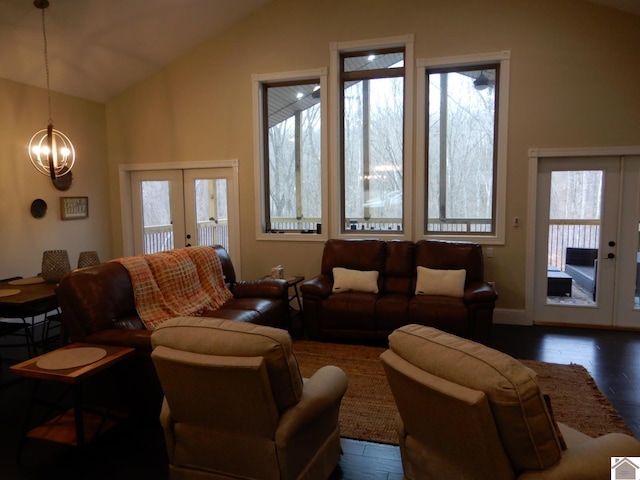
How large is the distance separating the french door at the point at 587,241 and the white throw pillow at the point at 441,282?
1228 millimetres

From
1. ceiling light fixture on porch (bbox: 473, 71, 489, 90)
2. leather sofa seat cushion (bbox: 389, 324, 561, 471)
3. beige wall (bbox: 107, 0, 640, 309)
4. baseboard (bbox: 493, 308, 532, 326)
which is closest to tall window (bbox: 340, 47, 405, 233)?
beige wall (bbox: 107, 0, 640, 309)

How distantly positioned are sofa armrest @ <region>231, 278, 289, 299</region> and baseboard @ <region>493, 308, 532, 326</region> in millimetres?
2598

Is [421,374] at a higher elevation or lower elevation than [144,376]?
higher

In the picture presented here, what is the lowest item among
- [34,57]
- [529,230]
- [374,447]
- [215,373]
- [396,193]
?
[374,447]

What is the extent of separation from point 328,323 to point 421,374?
2.99 meters

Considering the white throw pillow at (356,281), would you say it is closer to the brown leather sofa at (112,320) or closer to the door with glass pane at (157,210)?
the brown leather sofa at (112,320)

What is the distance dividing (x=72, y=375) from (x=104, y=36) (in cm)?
414

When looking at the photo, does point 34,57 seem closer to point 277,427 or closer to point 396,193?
point 396,193

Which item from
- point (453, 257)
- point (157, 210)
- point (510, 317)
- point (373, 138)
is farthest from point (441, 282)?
point (157, 210)

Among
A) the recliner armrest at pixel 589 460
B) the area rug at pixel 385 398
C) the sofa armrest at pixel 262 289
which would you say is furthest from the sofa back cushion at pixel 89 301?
the recliner armrest at pixel 589 460

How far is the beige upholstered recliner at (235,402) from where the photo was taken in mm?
1755

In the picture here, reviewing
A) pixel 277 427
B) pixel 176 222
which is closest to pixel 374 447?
pixel 277 427

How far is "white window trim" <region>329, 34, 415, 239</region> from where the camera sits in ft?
17.0

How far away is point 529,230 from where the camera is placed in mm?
4938
